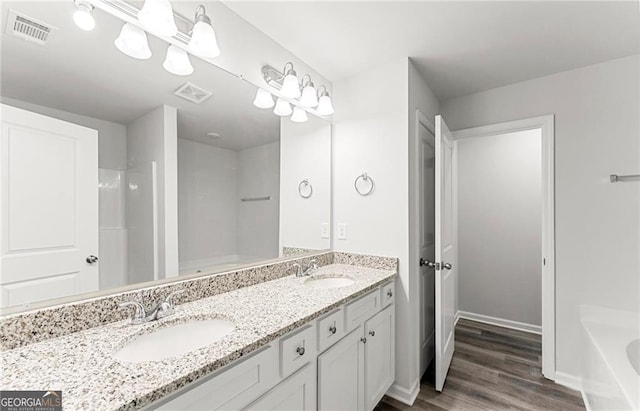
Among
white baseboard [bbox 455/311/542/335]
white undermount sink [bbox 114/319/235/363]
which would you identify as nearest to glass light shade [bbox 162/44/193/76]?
white undermount sink [bbox 114/319/235/363]

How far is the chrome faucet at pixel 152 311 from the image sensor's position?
1.04 m

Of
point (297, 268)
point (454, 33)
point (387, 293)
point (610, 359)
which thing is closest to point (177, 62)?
point (297, 268)

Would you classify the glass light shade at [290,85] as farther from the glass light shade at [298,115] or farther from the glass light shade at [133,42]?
the glass light shade at [133,42]

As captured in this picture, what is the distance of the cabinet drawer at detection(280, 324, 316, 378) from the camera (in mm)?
1033

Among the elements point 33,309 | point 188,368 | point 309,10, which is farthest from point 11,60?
point 309,10

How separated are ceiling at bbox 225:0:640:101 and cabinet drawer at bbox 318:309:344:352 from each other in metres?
1.60

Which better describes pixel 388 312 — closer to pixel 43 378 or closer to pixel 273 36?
pixel 43 378

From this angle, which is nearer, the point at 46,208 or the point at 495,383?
the point at 46,208

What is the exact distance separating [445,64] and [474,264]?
92.4 inches

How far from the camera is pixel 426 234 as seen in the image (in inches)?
90.9

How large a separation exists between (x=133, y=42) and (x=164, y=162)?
48 centimetres

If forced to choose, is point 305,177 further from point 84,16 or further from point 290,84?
point 84,16

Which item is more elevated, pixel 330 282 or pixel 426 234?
pixel 426 234

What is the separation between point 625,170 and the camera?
6.39 feet
